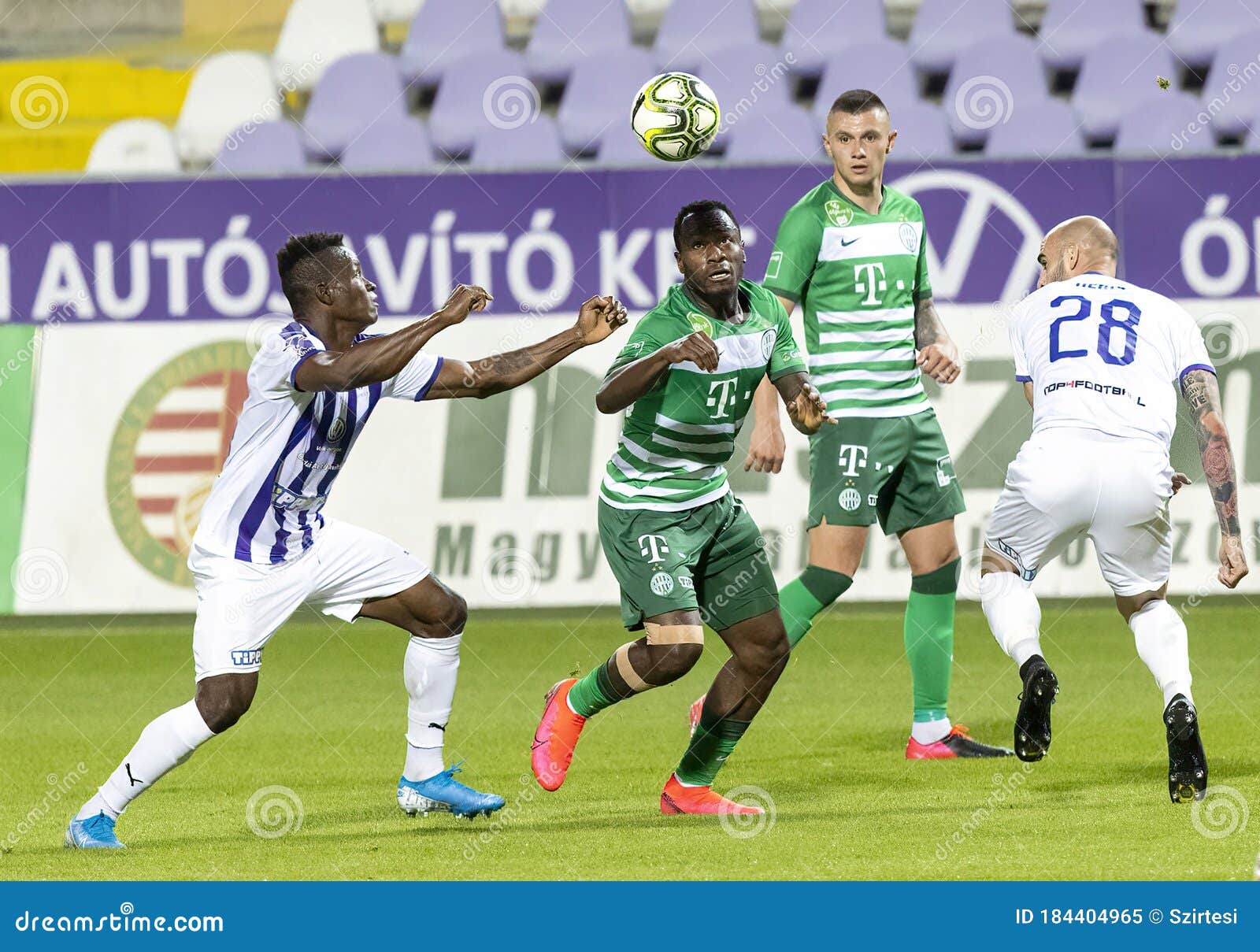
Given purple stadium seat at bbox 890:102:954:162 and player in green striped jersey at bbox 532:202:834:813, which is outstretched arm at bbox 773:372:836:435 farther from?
purple stadium seat at bbox 890:102:954:162

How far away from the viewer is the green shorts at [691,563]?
19.4 ft

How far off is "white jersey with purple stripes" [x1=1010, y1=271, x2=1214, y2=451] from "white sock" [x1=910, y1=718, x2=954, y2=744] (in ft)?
5.34

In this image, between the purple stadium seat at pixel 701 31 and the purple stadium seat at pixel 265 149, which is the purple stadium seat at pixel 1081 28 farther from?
the purple stadium seat at pixel 265 149

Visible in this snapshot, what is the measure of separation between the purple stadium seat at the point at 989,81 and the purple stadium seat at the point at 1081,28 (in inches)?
8.2

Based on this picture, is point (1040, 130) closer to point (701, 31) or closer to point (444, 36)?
point (701, 31)

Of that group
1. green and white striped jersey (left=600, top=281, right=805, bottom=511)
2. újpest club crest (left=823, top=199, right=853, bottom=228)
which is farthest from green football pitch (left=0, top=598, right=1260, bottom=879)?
újpest club crest (left=823, top=199, right=853, bottom=228)

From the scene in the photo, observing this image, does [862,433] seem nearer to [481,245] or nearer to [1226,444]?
[1226,444]

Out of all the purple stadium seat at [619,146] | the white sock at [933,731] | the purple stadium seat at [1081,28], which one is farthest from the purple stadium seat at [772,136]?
the white sock at [933,731]

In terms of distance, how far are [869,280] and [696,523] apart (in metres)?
1.68

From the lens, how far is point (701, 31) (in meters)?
14.4

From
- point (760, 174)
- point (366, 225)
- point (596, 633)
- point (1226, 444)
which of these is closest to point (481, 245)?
point (366, 225)

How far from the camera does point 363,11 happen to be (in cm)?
1480

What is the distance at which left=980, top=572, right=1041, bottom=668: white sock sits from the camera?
5.86 m

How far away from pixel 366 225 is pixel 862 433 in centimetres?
513
